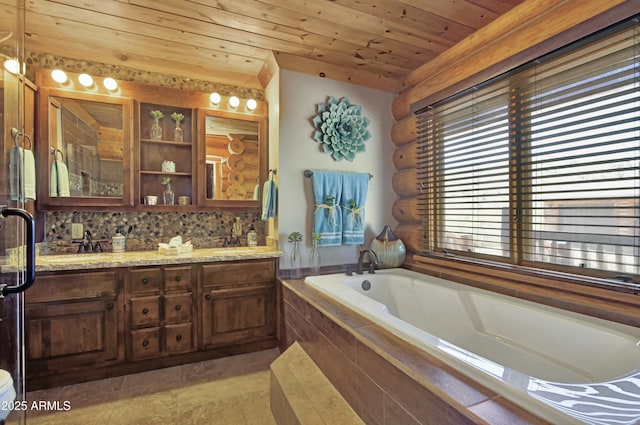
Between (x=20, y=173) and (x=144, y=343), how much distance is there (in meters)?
1.34

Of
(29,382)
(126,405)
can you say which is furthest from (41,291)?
(126,405)

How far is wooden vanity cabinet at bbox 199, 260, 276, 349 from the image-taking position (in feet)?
7.54

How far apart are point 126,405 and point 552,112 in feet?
10.0

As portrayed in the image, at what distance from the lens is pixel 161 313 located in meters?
2.20

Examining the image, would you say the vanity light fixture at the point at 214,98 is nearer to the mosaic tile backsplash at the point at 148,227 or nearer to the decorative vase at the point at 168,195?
the decorative vase at the point at 168,195

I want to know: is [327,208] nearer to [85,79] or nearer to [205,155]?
[205,155]

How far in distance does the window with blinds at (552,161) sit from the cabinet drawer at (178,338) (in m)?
2.16

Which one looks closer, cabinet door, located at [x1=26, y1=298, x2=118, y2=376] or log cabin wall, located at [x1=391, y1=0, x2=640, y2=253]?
log cabin wall, located at [x1=391, y1=0, x2=640, y2=253]

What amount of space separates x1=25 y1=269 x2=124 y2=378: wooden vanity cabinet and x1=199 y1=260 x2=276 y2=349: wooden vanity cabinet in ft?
1.90

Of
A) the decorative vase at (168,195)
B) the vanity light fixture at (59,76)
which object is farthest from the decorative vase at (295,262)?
the vanity light fixture at (59,76)

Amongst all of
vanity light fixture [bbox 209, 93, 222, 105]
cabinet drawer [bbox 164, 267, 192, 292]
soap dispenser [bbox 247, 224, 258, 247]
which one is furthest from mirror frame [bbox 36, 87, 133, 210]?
soap dispenser [bbox 247, 224, 258, 247]

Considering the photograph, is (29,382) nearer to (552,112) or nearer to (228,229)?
(228,229)

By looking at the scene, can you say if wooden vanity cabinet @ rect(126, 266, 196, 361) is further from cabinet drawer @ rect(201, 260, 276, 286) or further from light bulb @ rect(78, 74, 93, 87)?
light bulb @ rect(78, 74, 93, 87)

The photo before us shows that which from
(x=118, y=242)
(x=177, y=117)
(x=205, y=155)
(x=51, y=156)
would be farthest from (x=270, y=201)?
(x=51, y=156)
